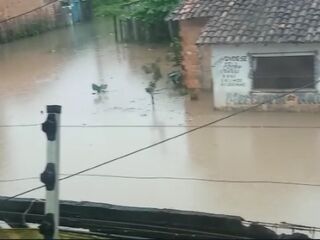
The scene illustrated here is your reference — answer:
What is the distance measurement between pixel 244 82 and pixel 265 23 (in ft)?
4.93

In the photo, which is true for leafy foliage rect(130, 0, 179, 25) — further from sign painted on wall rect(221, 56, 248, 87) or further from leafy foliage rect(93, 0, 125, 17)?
sign painted on wall rect(221, 56, 248, 87)

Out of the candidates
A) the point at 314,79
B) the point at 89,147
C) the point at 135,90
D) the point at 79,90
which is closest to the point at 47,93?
the point at 79,90

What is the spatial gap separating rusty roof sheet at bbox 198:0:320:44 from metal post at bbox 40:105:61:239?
11638 millimetres

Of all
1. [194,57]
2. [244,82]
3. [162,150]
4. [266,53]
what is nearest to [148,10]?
[194,57]

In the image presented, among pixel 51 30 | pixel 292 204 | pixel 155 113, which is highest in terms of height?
pixel 51 30

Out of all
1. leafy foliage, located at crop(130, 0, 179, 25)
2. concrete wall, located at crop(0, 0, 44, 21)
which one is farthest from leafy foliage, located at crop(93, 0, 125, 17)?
leafy foliage, located at crop(130, 0, 179, 25)

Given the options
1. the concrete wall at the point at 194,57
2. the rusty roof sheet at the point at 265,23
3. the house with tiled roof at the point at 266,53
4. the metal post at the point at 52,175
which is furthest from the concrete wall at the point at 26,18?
the metal post at the point at 52,175

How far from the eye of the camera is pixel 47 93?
1961 cm

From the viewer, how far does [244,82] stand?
1554cm

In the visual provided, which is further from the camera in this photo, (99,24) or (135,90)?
(99,24)

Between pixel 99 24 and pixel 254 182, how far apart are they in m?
24.8

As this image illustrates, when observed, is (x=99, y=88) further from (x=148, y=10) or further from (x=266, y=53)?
(x=148, y=10)

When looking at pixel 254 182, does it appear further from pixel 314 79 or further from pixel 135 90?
pixel 135 90

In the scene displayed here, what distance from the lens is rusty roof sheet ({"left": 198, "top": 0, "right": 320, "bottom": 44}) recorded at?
14586mm
